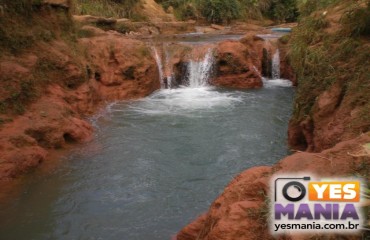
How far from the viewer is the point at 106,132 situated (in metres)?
9.41

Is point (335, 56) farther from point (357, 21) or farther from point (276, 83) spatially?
point (276, 83)

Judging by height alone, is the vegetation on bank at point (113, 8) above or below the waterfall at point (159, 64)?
above

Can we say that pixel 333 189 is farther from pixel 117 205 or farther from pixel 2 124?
pixel 2 124

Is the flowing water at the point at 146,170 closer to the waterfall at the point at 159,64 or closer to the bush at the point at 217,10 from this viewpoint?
the waterfall at the point at 159,64

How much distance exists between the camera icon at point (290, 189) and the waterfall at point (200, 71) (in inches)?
478

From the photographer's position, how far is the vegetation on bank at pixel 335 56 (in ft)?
19.9

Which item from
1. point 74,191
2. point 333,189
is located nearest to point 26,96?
point 74,191

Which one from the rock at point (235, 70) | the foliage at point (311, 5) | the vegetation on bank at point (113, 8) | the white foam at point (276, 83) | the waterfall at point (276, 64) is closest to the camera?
the foliage at point (311, 5)

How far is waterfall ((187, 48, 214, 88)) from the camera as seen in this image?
15.3 metres

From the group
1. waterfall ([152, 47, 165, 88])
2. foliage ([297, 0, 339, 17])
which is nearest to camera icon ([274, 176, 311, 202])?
foliage ([297, 0, 339, 17])

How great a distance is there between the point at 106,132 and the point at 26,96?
77.3 inches

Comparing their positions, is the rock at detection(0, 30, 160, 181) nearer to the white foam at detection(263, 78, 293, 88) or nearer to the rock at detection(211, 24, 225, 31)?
the white foam at detection(263, 78, 293, 88)

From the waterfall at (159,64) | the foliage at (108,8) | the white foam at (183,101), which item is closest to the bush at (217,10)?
the foliage at (108,8)

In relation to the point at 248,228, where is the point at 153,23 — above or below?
above
